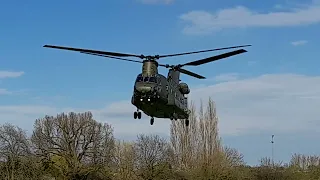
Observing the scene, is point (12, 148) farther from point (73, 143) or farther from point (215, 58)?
point (215, 58)

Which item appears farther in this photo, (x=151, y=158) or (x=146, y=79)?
(x=151, y=158)

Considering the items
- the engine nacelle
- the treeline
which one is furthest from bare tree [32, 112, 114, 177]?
the engine nacelle

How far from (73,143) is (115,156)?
319 inches

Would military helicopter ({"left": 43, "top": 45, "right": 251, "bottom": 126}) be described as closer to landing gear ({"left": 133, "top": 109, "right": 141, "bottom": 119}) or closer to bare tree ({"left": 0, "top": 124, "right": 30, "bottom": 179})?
landing gear ({"left": 133, "top": 109, "right": 141, "bottom": 119})

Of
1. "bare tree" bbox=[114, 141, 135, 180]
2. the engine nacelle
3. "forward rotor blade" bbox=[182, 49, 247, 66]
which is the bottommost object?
"bare tree" bbox=[114, 141, 135, 180]

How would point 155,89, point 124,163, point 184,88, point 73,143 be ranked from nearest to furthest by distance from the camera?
point 155,89 < point 184,88 < point 73,143 < point 124,163

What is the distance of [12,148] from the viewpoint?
239 feet

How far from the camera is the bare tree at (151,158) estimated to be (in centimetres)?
7619

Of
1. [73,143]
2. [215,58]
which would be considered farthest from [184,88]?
[73,143]

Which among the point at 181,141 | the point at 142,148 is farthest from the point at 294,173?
the point at 142,148

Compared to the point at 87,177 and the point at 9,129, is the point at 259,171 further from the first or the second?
the point at 9,129

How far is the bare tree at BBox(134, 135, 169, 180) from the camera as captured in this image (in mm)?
76188

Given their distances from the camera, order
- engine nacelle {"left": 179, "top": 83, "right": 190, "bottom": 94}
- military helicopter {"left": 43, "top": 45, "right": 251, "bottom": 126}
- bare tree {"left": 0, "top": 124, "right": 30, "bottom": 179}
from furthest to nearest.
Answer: bare tree {"left": 0, "top": 124, "right": 30, "bottom": 179}
engine nacelle {"left": 179, "top": 83, "right": 190, "bottom": 94}
military helicopter {"left": 43, "top": 45, "right": 251, "bottom": 126}

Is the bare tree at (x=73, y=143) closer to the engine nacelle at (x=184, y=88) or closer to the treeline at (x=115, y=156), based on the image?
the treeline at (x=115, y=156)
